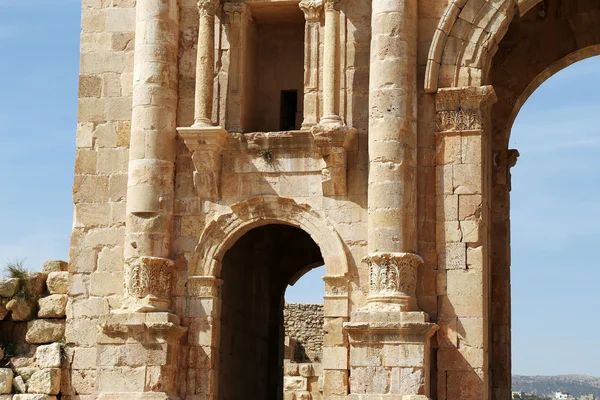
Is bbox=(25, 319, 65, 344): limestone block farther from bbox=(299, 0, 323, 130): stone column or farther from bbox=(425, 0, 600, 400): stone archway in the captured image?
bbox=(425, 0, 600, 400): stone archway

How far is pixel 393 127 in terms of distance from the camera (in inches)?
652

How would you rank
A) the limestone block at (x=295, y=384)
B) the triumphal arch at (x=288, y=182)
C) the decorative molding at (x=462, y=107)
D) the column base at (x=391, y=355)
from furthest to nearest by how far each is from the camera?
the limestone block at (x=295, y=384), the decorative molding at (x=462, y=107), the triumphal arch at (x=288, y=182), the column base at (x=391, y=355)

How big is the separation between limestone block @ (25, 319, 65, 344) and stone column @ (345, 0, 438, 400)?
4.83 metres

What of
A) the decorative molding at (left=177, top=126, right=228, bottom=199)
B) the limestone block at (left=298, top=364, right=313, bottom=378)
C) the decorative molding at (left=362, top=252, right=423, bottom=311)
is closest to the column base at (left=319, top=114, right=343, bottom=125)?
the decorative molding at (left=177, top=126, right=228, bottom=199)

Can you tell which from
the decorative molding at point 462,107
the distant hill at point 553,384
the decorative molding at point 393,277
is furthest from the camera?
the distant hill at point 553,384

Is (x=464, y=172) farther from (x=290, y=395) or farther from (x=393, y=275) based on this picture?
(x=290, y=395)

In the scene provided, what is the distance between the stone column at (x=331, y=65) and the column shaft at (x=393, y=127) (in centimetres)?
58

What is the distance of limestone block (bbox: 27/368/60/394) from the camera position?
17.5 metres

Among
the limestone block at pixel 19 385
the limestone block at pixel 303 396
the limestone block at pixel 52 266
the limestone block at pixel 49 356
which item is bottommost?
the limestone block at pixel 19 385

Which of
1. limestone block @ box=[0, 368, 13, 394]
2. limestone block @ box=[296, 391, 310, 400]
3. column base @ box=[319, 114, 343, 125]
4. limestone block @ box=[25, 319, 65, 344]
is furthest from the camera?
limestone block @ box=[296, 391, 310, 400]

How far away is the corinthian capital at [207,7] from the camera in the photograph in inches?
699

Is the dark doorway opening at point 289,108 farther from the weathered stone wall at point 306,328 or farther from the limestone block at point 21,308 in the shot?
the weathered stone wall at point 306,328

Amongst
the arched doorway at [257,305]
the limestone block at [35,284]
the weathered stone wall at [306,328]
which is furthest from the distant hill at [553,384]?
the limestone block at [35,284]

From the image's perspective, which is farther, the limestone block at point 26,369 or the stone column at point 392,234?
the limestone block at point 26,369
